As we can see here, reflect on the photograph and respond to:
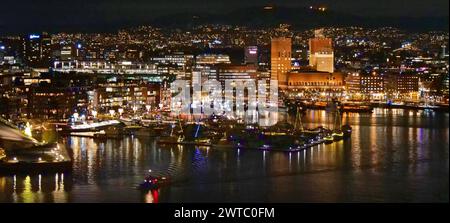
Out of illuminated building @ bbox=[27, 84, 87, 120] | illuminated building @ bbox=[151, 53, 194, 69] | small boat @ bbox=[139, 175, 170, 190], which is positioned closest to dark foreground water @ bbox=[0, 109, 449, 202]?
small boat @ bbox=[139, 175, 170, 190]

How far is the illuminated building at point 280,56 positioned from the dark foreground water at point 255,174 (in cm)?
1172

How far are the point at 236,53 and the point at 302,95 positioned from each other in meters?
4.60

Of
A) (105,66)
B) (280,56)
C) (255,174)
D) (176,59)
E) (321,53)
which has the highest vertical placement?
(321,53)

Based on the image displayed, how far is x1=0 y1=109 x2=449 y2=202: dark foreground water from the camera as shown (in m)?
4.50

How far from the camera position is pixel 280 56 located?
20.0 metres

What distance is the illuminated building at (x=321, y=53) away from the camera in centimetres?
2048

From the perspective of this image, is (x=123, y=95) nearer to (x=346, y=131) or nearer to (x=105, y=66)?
(x=346, y=131)

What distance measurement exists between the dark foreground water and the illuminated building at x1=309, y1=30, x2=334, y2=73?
1265 centimetres

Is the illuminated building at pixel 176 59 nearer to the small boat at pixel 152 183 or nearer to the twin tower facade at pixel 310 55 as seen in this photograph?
the twin tower facade at pixel 310 55

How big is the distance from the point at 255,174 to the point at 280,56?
14.8 meters

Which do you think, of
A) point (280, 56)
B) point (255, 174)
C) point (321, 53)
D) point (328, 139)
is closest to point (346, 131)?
point (328, 139)

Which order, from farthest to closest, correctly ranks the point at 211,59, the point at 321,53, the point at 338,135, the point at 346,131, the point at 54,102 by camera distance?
the point at 321,53
the point at 211,59
the point at 54,102
the point at 346,131
the point at 338,135

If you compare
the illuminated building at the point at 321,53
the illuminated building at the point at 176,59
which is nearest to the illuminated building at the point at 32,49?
the illuminated building at the point at 176,59
